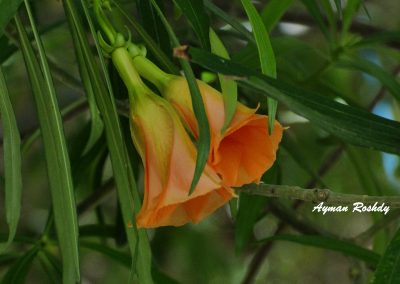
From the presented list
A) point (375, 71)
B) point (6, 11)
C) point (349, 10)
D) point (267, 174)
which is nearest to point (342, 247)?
point (267, 174)

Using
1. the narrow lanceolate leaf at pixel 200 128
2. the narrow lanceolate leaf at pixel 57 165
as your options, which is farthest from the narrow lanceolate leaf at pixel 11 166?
the narrow lanceolate leaf at pixel 200 128

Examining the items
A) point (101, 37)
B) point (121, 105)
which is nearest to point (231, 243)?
point (121, 105)

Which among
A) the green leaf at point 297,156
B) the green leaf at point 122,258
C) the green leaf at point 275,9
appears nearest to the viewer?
the green leaf at point 122,258

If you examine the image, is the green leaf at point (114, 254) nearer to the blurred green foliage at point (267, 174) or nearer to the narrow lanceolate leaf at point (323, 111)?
the blurred green foliage at point (267, 174)

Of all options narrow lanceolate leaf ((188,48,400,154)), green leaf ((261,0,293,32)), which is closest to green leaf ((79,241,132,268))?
green leaf ((261,0,293,32))

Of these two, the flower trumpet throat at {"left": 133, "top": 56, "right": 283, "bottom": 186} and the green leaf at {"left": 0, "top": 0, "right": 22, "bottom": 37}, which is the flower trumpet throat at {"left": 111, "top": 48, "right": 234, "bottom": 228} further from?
the green leaf at {"left": 0, "top": 0, "right": 22, "bottom": 37}

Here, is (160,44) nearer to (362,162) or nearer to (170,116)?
(170,116)
